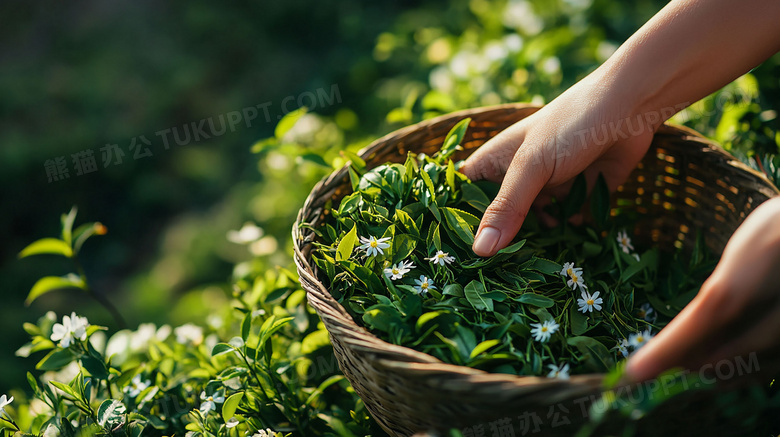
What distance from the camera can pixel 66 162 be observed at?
261cm

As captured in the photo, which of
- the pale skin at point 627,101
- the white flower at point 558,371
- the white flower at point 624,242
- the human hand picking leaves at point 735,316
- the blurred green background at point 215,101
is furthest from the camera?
the blurred green background at point 215,101

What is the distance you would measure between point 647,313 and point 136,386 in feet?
3.54

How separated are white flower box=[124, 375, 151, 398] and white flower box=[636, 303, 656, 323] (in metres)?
1.02

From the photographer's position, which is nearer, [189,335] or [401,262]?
[401,262]

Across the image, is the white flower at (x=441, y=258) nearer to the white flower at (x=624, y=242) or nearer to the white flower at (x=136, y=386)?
the white flower at (x=624, y=242)

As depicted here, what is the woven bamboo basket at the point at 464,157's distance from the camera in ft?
2.33

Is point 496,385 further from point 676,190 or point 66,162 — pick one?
point 66,162

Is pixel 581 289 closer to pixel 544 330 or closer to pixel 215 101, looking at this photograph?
pixel 544 330

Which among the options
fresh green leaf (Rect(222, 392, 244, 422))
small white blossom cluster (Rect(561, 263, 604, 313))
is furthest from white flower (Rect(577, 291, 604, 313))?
fresh green leaf (Rect(222, 392, 244, 422))

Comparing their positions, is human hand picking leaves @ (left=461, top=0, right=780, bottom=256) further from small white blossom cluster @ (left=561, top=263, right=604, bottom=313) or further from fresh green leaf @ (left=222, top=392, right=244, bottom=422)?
fresh green leaf @ (left=222, top=392, right=244, bottom=422)

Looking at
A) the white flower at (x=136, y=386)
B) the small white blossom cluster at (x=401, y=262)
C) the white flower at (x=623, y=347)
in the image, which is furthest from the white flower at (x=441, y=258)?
the white flower at (x=136, y=386)

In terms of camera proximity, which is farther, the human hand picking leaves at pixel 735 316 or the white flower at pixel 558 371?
the white flower at pixel 558 371

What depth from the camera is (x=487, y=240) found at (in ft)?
3.17

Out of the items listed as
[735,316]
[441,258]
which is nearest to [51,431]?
[441,258]
